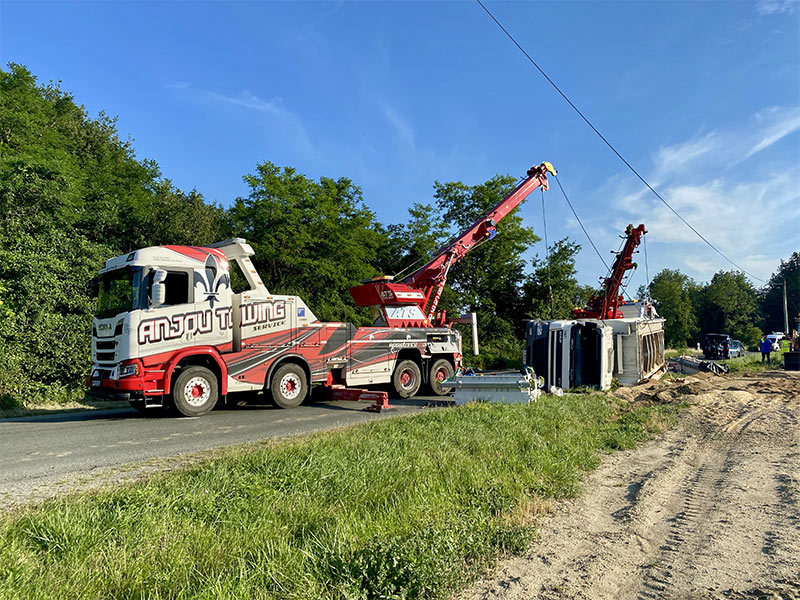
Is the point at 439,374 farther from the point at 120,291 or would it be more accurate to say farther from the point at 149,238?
the point at 149,238

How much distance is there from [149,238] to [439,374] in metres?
15.1

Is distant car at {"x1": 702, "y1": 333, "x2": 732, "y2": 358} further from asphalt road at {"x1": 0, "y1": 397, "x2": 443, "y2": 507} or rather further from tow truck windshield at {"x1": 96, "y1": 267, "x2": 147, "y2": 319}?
tow truck windshield at {"x1": 96, "y1": 267, "x2": 147, "y2": 319}

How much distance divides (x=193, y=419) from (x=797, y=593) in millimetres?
9676

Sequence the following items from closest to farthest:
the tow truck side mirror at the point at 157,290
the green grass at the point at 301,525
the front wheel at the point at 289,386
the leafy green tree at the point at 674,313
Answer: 1. the green grass at the point at 301,525
2. the tow truck side mirror at the point at 157,290
3. the front wheel at the point at 289,386
4. the leafy green tree at the point at 674,313

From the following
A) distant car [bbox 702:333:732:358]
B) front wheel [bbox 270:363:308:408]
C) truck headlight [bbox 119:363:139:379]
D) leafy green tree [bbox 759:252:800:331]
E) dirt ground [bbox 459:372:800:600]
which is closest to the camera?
dirt ground [bbox 459:372:800:600]

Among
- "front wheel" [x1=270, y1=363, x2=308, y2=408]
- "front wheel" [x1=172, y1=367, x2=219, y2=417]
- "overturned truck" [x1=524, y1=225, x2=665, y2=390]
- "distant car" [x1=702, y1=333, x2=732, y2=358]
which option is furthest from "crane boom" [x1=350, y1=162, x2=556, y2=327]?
"distant car" [x1=702, y1=333, x2=732, y2=358]

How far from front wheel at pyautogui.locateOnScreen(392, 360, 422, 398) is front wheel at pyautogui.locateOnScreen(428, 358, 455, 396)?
0.44m

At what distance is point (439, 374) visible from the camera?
15664 mm

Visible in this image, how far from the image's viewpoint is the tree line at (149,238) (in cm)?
1455

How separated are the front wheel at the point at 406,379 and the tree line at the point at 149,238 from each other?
8861mm

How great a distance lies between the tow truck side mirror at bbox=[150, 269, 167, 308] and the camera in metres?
9.96

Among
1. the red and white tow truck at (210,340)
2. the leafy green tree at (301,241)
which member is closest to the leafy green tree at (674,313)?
the leafy green tree at (301,241)

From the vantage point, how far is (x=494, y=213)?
18.7m

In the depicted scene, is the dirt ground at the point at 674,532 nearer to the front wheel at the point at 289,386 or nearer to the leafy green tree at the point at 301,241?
the front wheel at the point at 289,386
